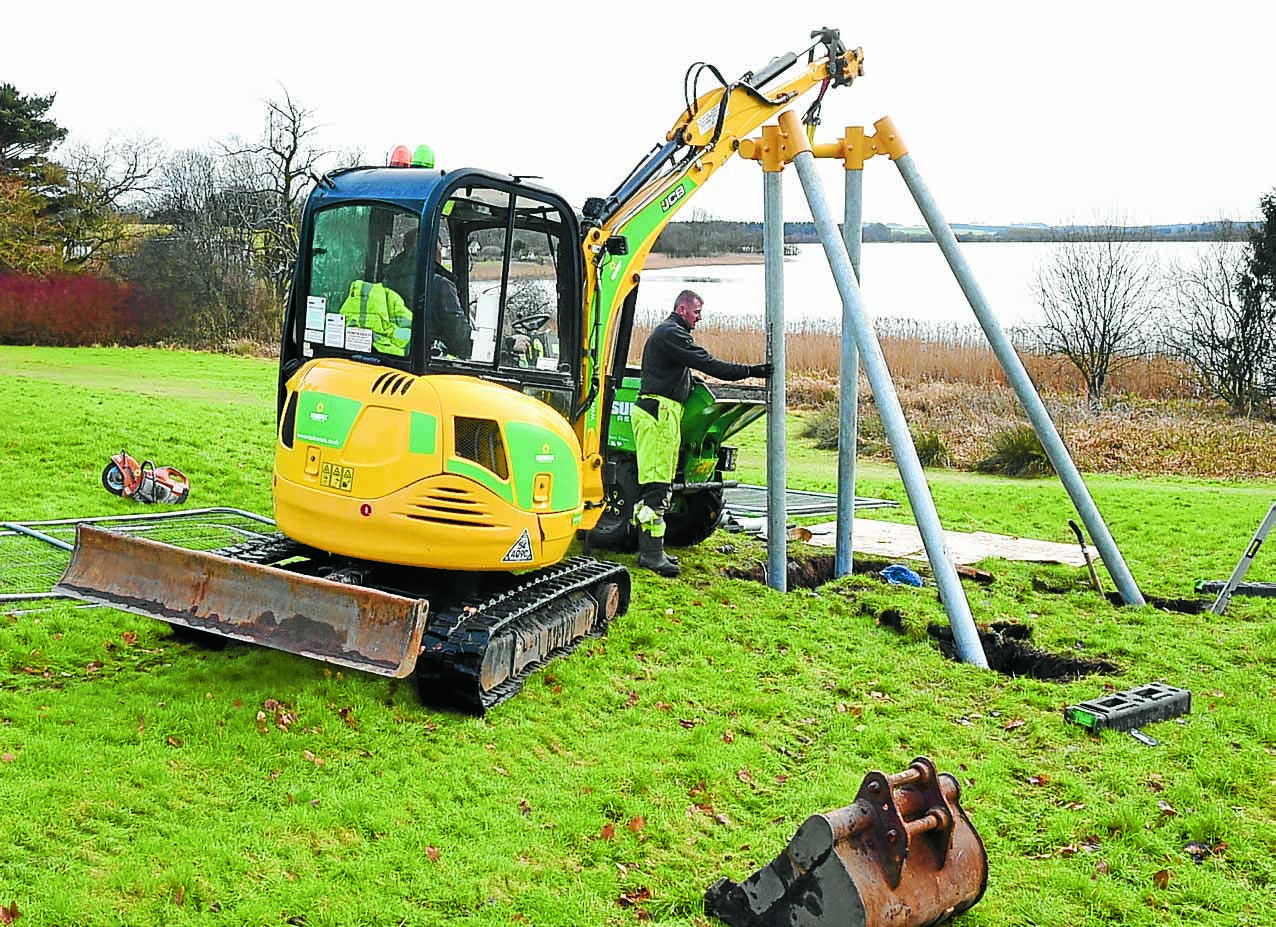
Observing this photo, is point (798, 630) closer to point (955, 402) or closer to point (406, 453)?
point (406, 453)

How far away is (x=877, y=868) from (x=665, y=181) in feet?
20.3

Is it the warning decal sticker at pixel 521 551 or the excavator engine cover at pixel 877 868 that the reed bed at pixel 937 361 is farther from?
the excavator engine cover at pixel 877 868

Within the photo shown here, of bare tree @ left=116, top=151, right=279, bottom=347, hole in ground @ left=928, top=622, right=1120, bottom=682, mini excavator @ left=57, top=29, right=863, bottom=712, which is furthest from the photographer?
bare tree @ left=116, top=151, right=279, bottom=347

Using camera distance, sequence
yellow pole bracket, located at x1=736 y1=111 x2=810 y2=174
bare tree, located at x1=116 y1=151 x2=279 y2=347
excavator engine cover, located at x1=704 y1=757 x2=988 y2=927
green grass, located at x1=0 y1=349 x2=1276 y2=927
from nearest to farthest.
Result: excavator engine cover, located at x1=704 y1=757 x2=988 y2=927
green grass, located at x1=0 y1=349 x2=1276 y2=927
yellow pole bracket, located at x1=736 y1=111 x2=810 y2=174
bare tree, located at x1=116 y1=151 x2=279 y2=347

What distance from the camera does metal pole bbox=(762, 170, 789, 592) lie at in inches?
361

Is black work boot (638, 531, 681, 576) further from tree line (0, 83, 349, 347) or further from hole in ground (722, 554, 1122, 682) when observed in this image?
tree line (0, 83, 349, 347)

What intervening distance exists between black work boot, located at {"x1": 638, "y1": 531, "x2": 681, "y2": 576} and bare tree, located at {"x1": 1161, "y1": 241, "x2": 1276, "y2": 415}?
52.7 ft

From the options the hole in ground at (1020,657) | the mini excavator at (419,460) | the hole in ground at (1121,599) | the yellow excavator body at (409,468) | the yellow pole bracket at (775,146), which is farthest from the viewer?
the hole in ground at (1121,599)

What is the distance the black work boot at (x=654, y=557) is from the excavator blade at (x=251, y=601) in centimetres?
403

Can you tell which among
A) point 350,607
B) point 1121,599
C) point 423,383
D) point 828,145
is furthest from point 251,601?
point 1121,599

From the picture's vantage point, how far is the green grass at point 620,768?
4.48 metres

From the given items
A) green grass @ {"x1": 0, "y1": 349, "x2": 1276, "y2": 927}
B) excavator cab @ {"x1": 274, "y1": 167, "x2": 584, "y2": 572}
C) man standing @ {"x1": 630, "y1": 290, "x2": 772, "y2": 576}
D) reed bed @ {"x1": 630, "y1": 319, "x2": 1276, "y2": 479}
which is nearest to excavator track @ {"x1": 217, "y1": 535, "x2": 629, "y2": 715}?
green grass @ {"x1": 0, "y1": 349, "x2": 1276, "y2": 927}

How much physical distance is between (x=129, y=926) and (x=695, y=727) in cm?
304

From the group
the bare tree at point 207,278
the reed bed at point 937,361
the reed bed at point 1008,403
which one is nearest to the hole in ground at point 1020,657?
the reed bed at point 1008,403
